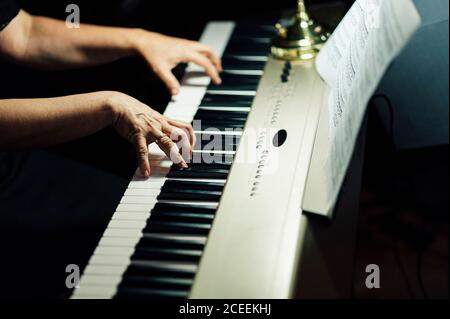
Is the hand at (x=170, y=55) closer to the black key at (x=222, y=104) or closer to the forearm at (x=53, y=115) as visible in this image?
the black key at (x=222, y=104)

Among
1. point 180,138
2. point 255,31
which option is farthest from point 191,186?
point 255,31

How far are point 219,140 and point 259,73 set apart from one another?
0.33 meters

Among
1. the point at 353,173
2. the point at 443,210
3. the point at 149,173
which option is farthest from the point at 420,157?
the point at 149,173

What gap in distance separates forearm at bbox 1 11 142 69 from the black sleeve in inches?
3.3

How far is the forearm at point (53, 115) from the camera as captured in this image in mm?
1242

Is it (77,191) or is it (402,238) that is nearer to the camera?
(77,191)

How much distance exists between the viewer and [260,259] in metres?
0.97

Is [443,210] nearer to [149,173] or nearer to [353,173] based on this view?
[353,173]

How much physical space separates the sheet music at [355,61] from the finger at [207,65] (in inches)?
18.2

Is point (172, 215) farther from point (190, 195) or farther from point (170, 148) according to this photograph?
point (170, 148)

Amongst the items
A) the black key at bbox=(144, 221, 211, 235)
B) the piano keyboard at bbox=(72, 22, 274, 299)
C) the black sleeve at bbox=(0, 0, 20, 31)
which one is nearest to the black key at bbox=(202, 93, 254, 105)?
the piano keyboard at bbox=(72, 22, 274, 299)

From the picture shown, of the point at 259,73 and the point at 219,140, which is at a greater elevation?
the point at 259,73

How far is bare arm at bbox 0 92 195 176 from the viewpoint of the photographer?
1210 millimetres

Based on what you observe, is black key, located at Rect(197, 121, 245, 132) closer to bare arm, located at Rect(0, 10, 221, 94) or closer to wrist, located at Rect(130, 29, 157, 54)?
bare arm, located at Rect(0, 10, 221, 94)
